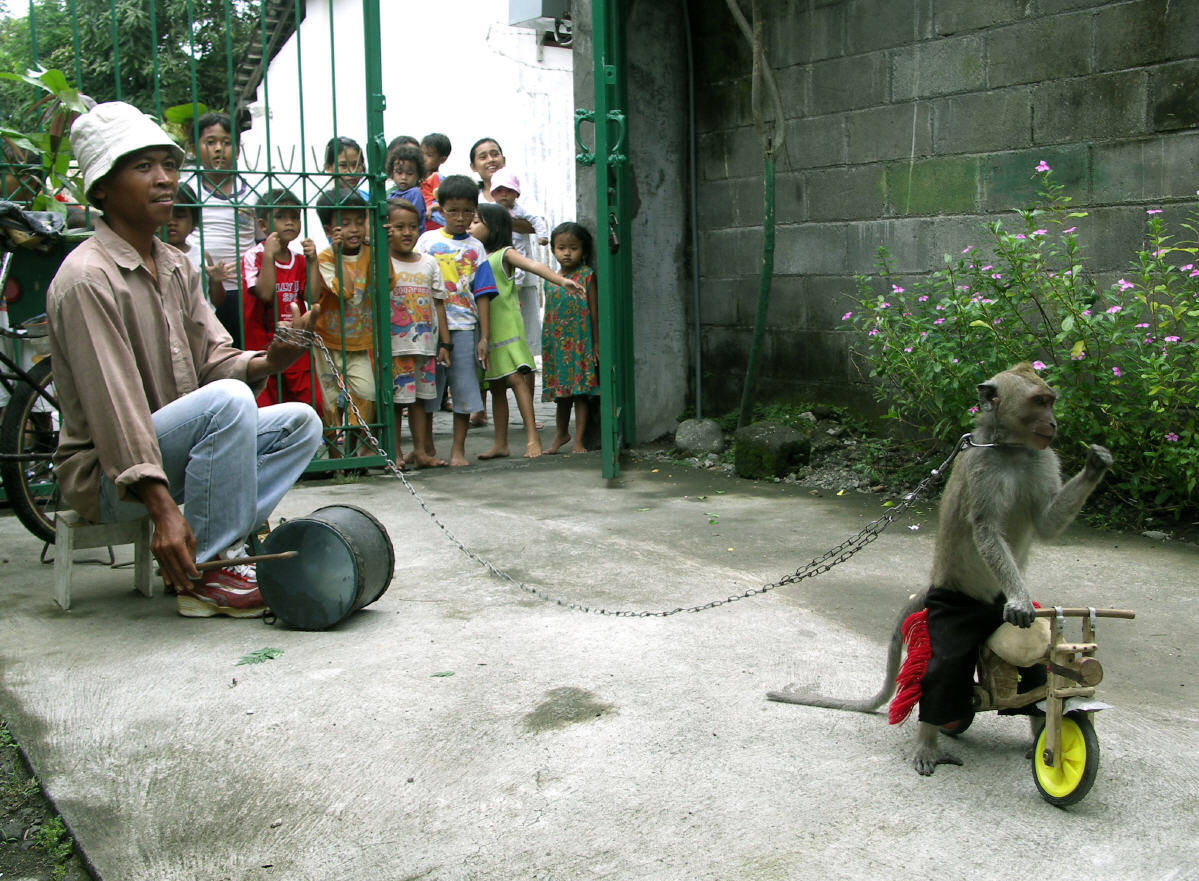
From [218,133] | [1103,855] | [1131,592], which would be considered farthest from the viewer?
[218,133]

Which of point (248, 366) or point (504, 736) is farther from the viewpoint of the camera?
point (248, 366)

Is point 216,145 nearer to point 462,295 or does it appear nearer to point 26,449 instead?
point 462,295

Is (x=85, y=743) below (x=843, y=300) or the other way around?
below

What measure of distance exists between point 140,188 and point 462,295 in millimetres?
3664

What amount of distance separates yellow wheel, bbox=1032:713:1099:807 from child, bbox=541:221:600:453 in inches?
209

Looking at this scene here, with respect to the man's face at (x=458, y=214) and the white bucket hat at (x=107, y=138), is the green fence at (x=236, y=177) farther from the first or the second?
the white bucket hat at (x=107, y=138)

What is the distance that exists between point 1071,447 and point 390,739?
12.0ft

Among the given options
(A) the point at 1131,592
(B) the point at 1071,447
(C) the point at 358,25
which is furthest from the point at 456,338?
(C) the point at 358,25

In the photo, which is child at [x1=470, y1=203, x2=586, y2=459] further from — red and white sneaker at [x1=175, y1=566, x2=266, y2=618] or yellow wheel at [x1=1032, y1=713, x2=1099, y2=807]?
yellow wheel at [x1=1032, y1=713, x2=1099, y2=807]

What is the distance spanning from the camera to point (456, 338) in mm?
7586

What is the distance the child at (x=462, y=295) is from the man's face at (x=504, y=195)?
1517mm

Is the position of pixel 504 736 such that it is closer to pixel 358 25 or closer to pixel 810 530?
pixel 810 530

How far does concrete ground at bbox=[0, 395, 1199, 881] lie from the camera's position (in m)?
2.50

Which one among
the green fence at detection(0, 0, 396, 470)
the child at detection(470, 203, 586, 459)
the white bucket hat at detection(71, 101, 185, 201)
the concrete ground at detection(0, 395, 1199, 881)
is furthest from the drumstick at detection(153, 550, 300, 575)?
the child at detection(470, 203, 586, 459)
